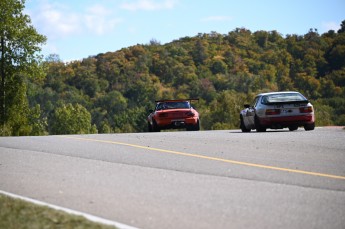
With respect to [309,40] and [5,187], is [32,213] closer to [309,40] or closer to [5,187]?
[5,187]

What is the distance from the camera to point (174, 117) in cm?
2744

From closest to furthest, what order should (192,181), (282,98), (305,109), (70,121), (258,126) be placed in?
(192,181) → (305,109) → (282,98) → (258,126) → (70,121)

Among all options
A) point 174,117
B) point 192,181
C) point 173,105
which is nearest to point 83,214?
point 192,181

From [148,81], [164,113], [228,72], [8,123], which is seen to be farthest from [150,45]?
Answer: [164,113]

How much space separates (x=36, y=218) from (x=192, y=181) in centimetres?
347

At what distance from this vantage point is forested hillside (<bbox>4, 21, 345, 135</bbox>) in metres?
119

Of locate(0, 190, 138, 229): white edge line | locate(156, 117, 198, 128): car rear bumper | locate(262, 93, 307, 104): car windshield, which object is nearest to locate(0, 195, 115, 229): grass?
locate(0, 190, 138, 229): white edge line

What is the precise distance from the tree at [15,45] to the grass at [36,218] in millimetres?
49364

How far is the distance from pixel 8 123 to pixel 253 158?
149 feet

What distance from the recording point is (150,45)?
153625mm

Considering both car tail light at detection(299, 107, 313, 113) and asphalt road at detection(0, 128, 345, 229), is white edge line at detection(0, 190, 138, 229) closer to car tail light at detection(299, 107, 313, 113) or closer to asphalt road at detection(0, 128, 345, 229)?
asphalt road at detection(0, 128, 345, 229)

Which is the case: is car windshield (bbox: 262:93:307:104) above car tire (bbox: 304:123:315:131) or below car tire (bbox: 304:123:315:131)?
above

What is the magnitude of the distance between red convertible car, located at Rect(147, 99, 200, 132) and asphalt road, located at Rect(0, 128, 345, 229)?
414 inches

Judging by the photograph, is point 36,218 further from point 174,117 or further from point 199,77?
point 199,77
